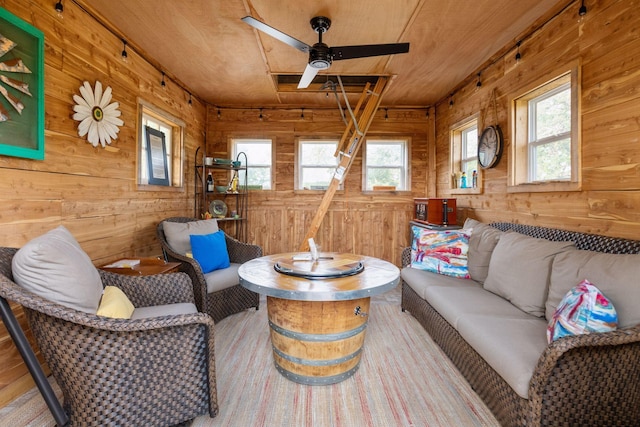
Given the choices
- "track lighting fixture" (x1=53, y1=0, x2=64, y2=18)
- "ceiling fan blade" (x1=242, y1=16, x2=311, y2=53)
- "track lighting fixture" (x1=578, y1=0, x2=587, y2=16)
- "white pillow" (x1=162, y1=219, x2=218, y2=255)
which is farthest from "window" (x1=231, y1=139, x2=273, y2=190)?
"track lighting fixture" (x1=578, y1=0, x2=587, y2=16)

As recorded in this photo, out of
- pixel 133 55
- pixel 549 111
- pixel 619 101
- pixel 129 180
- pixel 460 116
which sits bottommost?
pixel 129 180

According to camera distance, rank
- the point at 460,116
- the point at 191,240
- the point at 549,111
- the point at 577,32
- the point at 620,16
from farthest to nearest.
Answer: the point at 460,116, the point at 191,240, the point at 549,111, the point at 577,32, the point at 620,16

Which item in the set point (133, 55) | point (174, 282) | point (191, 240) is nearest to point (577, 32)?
point (174, 282)

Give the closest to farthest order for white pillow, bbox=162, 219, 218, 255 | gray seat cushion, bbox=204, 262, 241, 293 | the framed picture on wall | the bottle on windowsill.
A: 1. gray seat cushion, bbox=204, 262, 241, 293
2. white pillow, bbox=162, 219, 218, 255
3. the framed picture on wall
4. the bottle on windowsill

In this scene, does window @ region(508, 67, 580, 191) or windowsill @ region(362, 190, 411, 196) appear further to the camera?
windowsill @ region(362, 190, 411, 196)

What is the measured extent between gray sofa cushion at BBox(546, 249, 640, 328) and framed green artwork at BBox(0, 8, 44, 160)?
127 inches

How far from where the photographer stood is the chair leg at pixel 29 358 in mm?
1225

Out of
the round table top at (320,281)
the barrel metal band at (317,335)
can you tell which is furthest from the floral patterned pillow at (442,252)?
the barrel metal band at (317,335)

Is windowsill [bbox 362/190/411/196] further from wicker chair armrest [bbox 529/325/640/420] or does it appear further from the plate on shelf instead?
wicker chair armrest [bbox 529/325/640/420]

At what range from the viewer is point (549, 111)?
8.77 feet

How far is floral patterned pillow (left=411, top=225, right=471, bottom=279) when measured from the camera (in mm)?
2654

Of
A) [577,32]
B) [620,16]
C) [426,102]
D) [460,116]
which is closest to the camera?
[620,16]

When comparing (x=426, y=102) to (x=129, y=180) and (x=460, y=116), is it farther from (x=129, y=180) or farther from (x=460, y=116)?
(x=129, y=180)

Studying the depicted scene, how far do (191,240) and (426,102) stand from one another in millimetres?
3889
